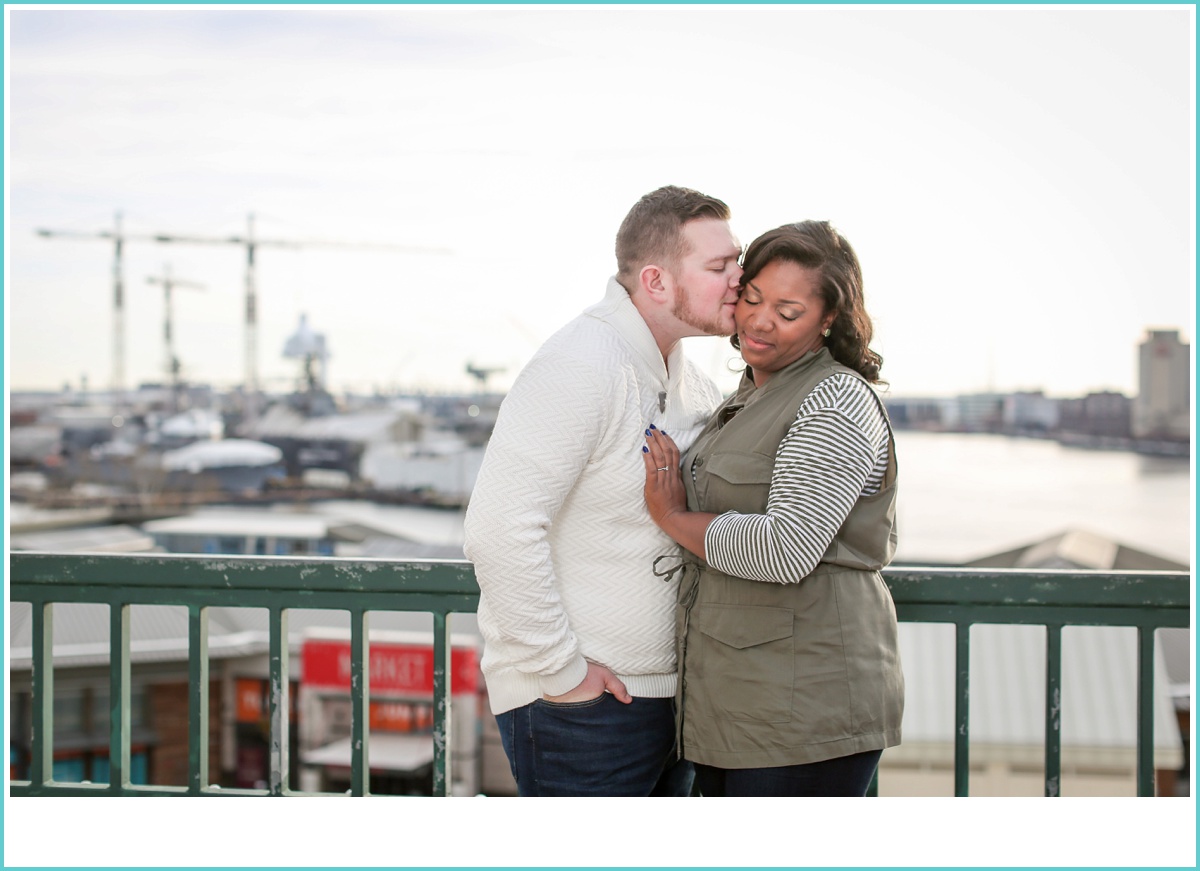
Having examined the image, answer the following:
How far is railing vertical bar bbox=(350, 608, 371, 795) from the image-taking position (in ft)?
6.21

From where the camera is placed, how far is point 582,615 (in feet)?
5.09

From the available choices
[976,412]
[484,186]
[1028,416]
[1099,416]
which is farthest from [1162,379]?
[484,186]

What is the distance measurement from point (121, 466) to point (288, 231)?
1798 centimetres

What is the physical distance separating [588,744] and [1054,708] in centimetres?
88

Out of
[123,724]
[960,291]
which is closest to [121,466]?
[960,291]

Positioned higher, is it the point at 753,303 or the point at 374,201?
the point at 374,201

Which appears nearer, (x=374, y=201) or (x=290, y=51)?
(x=290, y=51)

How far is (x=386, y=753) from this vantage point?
1452 centimetres

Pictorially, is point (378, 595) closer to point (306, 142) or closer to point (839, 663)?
point (839, 663)

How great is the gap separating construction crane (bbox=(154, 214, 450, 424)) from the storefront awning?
48.0 m

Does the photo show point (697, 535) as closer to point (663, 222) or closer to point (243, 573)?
point (663, 222)

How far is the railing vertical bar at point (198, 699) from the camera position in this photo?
190 centimetres

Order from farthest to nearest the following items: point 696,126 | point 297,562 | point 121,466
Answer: point 121,466 < point 696,126 < point 297,562

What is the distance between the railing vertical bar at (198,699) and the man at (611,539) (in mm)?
660
